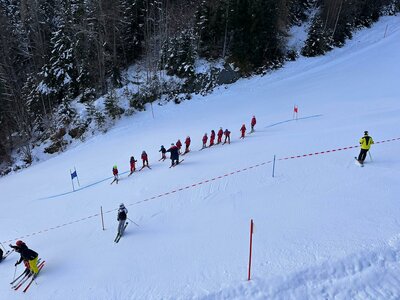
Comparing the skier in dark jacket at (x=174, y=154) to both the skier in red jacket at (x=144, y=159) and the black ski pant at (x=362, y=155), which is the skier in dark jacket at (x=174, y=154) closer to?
the skier in red jacket at (x=144, y=159)

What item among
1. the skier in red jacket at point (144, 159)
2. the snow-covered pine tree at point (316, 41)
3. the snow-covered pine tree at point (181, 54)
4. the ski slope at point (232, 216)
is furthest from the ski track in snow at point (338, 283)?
the snow-covered pine tree at point (316, 41)

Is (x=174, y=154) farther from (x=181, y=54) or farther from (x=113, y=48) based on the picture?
(x=113, y=48)

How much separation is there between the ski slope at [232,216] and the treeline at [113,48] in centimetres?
1292

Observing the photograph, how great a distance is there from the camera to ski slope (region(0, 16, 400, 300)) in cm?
860

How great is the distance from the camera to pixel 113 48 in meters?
38.5

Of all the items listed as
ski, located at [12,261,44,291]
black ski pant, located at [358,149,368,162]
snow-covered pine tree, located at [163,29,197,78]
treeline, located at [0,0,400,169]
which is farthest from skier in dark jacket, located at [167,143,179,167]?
snow-covered pine tree, located at [163,29,197,78]

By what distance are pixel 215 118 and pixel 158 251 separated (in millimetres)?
19727

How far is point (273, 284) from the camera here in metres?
8.20

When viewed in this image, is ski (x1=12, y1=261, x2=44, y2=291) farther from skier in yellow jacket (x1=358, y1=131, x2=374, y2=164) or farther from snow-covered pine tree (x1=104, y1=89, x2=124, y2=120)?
snow-covered pine tree (x1=104, y1=89, x2=124, y2=120)

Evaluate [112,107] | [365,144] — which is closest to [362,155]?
[365,144]

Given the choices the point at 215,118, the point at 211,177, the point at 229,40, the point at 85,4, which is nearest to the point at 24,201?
the point at 211,177

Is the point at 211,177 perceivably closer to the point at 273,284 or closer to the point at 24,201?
the point at 273,284

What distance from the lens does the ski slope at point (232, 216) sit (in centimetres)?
860

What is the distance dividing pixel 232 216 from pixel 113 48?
3189 cm
